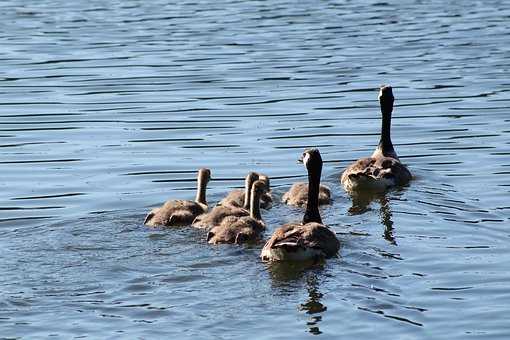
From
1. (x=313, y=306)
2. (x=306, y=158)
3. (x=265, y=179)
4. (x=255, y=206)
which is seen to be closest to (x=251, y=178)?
(x=265, y=179)

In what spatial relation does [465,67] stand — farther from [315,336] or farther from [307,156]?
[315,336]

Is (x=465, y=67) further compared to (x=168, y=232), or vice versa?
(x=465, y=67)

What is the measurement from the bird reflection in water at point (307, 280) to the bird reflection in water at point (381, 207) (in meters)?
1.89

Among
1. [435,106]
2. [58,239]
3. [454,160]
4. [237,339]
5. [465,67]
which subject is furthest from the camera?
[465,67]

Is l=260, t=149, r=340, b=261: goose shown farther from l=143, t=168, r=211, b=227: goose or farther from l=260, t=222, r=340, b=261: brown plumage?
l=143, t=168, r=211, b=227: goose

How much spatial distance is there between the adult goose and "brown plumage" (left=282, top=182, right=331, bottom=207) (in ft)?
0.87

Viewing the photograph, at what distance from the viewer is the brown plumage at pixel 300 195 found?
61.2ft

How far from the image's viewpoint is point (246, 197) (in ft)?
60.3

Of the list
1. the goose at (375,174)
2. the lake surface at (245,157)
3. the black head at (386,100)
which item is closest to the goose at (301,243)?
the lake surface at (245,157)

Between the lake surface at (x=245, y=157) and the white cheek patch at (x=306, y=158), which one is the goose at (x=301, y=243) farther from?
the white cheek patch at (x=306, y=158)

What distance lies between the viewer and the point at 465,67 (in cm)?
3036

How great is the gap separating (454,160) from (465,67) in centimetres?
920

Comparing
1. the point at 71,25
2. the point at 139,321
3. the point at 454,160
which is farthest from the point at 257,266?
the point at 71,25

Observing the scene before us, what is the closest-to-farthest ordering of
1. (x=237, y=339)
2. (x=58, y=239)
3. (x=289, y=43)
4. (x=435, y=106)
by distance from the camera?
(x=237, y=339) < (x=58, y=239) < (x=435, y=106) < (x=289, y=43)
